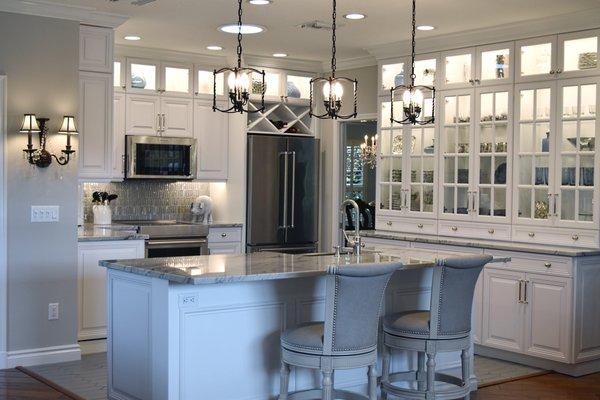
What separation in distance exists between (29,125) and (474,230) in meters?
3.51

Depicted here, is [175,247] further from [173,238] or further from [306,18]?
[306,18]

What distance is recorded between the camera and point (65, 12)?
6152 mm

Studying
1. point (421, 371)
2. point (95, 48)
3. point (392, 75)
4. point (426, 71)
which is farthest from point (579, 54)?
point (95, 48)

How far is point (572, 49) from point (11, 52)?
4018mm

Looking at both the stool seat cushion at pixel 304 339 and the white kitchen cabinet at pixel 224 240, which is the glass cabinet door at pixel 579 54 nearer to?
the stool seat cushion at pixel 304 339

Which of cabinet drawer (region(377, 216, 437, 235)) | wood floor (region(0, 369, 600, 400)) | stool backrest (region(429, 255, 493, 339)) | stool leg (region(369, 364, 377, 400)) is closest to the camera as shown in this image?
stool leg (region(369, 364, 377, 400))

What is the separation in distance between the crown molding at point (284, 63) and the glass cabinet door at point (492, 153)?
241 centimetres

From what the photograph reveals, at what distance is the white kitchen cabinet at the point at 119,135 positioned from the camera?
7.79 m

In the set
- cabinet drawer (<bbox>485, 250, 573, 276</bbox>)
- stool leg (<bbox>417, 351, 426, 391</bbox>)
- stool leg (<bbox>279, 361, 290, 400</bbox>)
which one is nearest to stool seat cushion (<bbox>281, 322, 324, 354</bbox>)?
stool leg (<bbox>279, 361, 290, 400</bbox>)

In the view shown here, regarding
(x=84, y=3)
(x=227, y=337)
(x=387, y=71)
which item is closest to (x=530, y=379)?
(x=227, y=337)

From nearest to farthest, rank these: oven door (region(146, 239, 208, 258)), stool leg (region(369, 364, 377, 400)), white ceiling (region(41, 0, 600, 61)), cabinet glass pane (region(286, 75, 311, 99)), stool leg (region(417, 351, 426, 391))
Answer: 1. stool leg (region(369, 364, 377, 400))
2. stool leg (region(417, 351, 426, 391))
3. white ceiling (region(41, 0, 600, 61))
4. oven door (region(146, 239, 208, 258))
5. cabinet glass pane (region(286, 75, 311, 99))

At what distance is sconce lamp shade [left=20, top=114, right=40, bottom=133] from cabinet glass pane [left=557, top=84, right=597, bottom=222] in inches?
149

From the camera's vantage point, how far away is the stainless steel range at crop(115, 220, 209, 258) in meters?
7.51

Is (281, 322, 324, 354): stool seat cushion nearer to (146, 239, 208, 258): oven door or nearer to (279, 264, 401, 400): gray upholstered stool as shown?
(279, 264, 401, 400): gray upholstered stool
